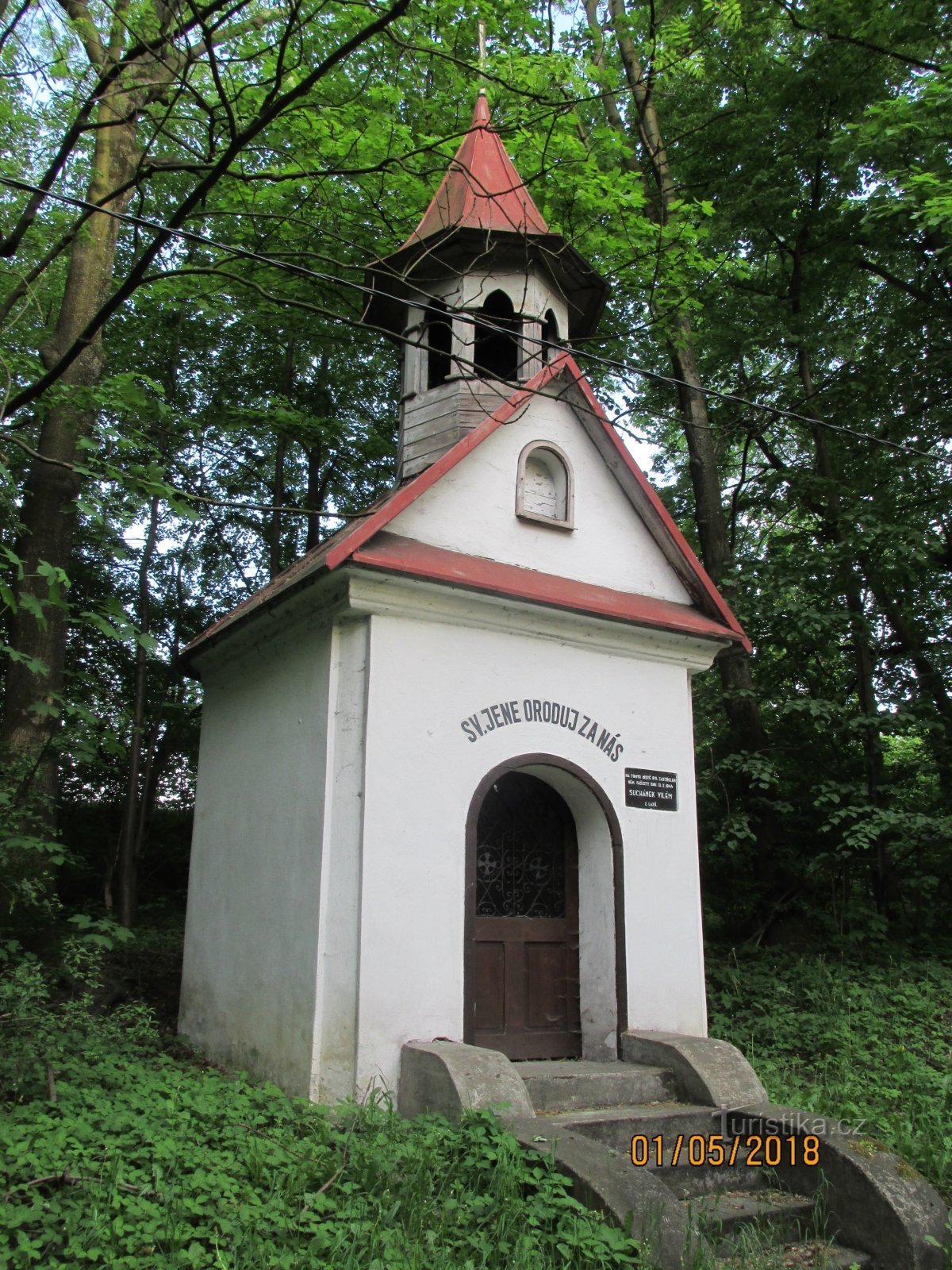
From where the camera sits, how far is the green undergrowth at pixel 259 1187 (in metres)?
4.06

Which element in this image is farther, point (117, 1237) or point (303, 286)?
point (303, 286)

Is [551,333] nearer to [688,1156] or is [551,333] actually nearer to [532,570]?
[532,570]

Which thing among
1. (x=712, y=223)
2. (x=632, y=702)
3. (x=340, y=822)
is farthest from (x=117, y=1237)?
(x=712, y=223)

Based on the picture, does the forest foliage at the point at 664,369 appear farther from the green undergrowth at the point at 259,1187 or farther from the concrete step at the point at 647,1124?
the concrete step at the point at 647,1124

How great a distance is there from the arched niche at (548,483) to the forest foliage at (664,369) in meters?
1.31

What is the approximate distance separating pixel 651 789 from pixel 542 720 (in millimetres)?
1116

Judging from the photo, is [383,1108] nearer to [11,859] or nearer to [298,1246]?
[298,1246]

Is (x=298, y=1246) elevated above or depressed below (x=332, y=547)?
below

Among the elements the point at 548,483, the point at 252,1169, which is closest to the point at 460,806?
the point at 252,1169

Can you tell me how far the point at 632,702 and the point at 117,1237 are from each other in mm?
5077

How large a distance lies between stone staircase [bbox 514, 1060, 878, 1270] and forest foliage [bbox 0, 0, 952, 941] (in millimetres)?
4224

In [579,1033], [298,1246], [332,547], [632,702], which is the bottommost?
[298,1246]

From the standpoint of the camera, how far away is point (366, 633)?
6844 millimetres

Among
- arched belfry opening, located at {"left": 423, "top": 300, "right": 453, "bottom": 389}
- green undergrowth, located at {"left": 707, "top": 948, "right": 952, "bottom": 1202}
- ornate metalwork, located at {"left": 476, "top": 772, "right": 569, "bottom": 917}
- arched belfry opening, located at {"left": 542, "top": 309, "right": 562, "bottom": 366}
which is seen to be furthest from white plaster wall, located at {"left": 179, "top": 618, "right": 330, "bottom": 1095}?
green undergrowth, located at {"left": 707, "top": 948, "right": 952, "bottom": 1202}
